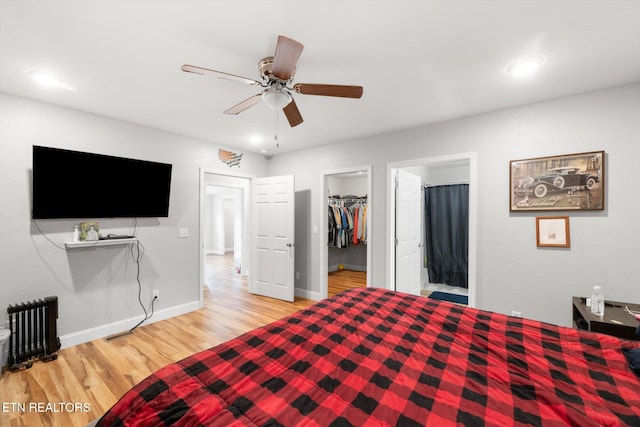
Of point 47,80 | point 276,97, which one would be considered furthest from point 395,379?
point 47,80

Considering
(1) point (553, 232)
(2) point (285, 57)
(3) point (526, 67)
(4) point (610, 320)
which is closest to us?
(2) point (285, 57)

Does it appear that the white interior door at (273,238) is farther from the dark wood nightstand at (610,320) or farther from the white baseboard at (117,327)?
the dark wood nightstand at (610,320)

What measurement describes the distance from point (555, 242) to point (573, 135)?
1.00 metres

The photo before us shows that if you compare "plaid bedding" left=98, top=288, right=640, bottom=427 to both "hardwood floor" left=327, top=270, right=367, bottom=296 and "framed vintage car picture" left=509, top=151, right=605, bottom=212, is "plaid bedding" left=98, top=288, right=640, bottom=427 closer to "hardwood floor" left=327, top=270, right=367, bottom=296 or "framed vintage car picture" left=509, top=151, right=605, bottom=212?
"framed vintage car picture" left=509, top=151, right=605, bottom=212

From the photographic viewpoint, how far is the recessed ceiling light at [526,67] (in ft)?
6.15

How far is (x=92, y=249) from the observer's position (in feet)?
9.48

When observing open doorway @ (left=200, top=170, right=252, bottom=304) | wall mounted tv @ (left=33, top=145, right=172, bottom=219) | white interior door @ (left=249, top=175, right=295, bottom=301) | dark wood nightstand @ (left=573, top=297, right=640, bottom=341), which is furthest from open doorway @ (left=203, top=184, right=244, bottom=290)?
dark wood nightstand @ (left=573, top=297, right=640, bottom=341)

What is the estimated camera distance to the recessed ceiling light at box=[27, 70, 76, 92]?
6.84ft

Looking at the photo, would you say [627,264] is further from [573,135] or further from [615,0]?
[615,0]

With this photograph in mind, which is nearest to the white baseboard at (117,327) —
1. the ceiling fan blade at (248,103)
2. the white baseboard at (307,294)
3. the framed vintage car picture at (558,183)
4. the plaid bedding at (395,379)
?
the white baseboard at (307,294)

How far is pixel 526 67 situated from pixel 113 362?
168 inches

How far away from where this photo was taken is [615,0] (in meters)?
1.35

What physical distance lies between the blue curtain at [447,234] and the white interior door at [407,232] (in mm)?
792

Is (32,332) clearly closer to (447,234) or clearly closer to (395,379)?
(395,379)
